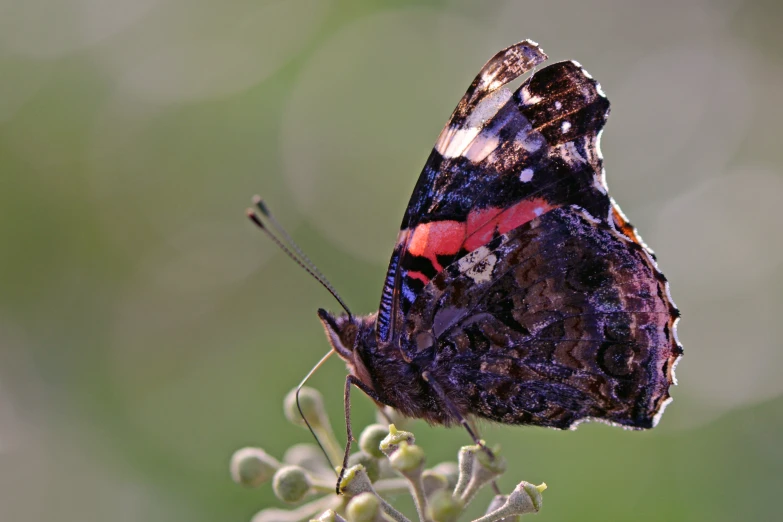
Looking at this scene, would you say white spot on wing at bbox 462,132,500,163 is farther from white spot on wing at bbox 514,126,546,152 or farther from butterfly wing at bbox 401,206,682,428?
butterfly wing at bbox 401,206,682,428

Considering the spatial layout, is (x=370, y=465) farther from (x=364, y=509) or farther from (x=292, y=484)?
(x=364, y=509)

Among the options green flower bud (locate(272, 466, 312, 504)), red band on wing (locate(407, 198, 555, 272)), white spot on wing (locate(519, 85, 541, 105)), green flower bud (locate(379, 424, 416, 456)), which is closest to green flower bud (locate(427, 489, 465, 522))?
green flower bud (locate(379, 424, 416, 456))

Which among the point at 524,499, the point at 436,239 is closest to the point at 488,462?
the point at 524,499

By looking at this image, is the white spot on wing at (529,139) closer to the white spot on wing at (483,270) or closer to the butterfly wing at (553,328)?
the butterfly wing at (553,328)

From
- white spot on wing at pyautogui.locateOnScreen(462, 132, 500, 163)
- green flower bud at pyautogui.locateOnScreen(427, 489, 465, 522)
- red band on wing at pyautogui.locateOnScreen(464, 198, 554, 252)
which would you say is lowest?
green flower bud at pyautogui.locateOnScreen(427, 489, 465, 522)

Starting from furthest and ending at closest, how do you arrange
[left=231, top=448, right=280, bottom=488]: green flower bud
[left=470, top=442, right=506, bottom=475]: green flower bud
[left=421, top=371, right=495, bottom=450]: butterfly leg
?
[left=231, top=448, right=280, bottom=488]: green flower bud → [left=421, top=371, right=495, bottom=450]: butterfly leg → [left=470, top=442, right=506, bottom=475]: green flower bud

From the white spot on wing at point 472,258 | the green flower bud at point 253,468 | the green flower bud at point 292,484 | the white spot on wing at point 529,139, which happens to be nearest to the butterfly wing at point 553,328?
the white spot on wing at point 472,258
